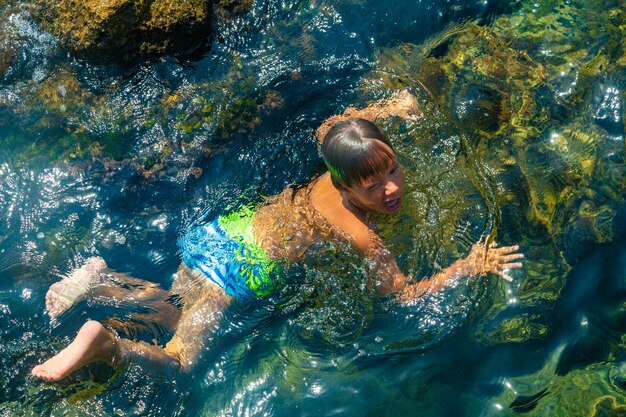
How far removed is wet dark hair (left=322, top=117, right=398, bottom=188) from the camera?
3.98 metres

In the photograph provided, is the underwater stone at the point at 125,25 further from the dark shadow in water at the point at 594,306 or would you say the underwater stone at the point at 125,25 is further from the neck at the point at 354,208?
the dark shadow in water at the point at 594,306

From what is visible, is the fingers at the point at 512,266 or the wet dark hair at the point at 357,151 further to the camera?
the fingers at the point at 512,266

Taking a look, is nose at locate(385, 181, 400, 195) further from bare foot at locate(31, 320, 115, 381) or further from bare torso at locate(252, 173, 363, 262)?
bare foot at locate(31, 320, 115, 381)

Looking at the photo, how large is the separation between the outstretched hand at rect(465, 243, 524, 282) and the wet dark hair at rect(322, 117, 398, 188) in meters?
0.95

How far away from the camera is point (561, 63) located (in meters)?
5.18

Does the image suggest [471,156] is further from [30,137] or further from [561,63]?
[30,137]

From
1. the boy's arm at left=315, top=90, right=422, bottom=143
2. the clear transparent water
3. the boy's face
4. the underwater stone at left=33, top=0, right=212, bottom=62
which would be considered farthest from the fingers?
the underwater stone at left=33, top=0, right=212, bottom=62

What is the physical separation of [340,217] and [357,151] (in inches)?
24.1

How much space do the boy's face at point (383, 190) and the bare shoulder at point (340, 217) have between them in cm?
19

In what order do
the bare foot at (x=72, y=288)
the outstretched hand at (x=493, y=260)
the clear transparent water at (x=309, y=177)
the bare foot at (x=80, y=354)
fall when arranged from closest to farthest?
the bare foot at (x=80, y=354) < the clear transparent water at (x=309, y=177) < the outstretched hand at (x=493, y=260) < the bare foot at (x=72, y=288)

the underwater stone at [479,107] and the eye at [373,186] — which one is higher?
the eye at [373,186]

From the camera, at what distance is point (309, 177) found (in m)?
5.07

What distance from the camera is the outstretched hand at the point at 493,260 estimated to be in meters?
4.33

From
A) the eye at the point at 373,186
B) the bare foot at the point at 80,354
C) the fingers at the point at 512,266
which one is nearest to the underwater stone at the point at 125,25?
the eye at the point at 373,186
